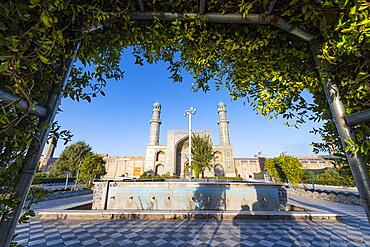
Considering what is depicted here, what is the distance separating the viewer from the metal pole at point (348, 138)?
109 cm

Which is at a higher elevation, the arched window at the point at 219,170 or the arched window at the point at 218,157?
the arched window at the point at 218,157

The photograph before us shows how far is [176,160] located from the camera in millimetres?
32656

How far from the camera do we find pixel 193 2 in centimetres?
154

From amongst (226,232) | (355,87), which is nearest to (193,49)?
(355,87)

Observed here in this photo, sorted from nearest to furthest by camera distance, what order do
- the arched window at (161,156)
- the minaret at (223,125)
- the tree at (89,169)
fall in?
the tree at (89,169)
the arched window at (161,156)
the minaret at (223,125)

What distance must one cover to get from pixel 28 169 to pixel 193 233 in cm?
475

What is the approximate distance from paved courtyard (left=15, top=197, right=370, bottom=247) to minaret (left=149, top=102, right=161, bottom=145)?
2826 centimetres

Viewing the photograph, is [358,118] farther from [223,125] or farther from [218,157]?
[223,125]

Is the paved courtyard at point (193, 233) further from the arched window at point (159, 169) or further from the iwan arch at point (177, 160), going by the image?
the arched window at point (159, 169)

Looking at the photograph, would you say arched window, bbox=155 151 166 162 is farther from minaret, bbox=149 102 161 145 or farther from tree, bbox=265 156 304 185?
tree, bbox=265 156 304 185

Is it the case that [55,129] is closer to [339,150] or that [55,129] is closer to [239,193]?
[339,150]

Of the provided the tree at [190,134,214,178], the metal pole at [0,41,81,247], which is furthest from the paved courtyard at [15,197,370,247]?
the tree at [190,134,214,178]

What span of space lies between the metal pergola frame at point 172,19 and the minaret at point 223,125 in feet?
109

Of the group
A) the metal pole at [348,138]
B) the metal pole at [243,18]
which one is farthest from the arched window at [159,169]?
the metal pole at [348,138]
